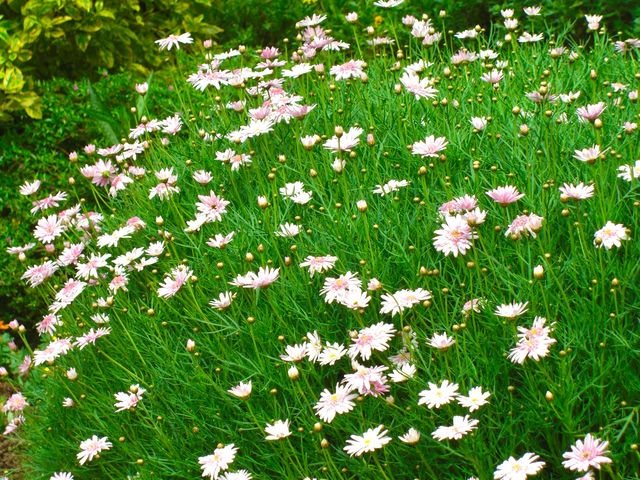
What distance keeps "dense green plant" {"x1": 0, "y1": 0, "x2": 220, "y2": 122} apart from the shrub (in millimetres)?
1686

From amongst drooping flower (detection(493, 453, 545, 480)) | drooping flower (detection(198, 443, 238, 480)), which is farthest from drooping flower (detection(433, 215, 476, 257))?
drooping flower (detection(198, 443, 238, 480))

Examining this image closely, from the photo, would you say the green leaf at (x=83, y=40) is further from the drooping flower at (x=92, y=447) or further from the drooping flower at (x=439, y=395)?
the drooping flower at (x=439, y=395)

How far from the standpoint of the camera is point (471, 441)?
189cm

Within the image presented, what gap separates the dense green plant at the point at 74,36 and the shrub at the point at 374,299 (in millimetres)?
1686

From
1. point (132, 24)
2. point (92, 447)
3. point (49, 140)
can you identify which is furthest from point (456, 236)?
point (132, 24)

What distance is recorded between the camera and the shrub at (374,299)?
1930 millimetres

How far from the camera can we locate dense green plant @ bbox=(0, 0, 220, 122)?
15.0 feet

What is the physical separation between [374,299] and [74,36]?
3.95m

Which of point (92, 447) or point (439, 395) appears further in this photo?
point (92, 447)

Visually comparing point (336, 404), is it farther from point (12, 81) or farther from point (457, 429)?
point (12, 81)

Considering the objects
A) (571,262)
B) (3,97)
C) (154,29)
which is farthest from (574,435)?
(154,29)

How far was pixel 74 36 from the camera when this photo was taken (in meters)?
5.20

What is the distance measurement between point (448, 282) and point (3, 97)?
3.65 meters

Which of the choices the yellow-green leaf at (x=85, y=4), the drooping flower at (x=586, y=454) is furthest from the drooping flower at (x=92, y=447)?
the yellow-green leaf at (x=85, y=4)
